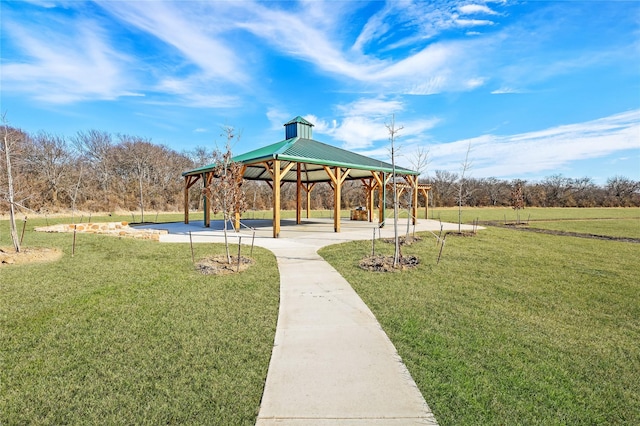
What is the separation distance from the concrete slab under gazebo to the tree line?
496 cm

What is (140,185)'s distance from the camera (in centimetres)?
2938

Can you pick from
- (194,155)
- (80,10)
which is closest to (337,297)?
(80,10)

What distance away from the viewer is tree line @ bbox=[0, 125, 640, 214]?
2731 cm

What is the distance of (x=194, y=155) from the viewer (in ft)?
149

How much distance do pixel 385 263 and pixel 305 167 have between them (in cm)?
1396

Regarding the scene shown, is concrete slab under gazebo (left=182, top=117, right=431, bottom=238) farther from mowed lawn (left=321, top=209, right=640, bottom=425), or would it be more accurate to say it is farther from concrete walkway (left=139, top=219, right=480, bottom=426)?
concrete walkway (left=139, top=219, right=480, bottom=426)

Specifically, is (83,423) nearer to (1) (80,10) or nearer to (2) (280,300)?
(2) (280,300)

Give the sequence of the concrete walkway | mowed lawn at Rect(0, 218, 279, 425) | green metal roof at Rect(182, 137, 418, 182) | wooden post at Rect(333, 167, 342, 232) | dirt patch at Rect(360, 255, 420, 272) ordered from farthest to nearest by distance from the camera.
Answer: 1. wooden post at Rect(333, 167, 342, 232)
2. green metal roof at Rect(182, 137, 418, 182)
3. dirt patch at Rect(360, 255, 420, 272)
4. mowed lawn at Rect(0, 218, 279, 425)
5. the concrete walkway

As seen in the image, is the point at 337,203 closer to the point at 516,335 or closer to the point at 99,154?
the point at 516,335

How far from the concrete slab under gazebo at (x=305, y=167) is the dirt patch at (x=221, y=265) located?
3.66m

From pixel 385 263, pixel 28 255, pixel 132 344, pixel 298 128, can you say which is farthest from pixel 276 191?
pixel 132 344

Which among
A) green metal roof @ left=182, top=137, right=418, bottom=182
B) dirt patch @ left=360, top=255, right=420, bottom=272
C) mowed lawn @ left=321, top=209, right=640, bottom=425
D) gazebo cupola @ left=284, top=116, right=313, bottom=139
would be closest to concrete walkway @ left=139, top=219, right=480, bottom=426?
mowed lawn @ left=321, top=209, right=640, bottom=425

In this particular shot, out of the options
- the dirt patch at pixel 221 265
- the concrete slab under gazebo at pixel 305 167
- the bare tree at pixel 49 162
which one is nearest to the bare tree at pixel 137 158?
the bare tree at pixel 49 162

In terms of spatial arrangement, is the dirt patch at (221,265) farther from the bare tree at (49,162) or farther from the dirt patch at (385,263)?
the bare tree at (49,162)
